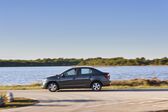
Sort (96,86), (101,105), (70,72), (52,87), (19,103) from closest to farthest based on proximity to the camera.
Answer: (101,105) → (19,103) → (96,86) → (52,87) → (70,72)

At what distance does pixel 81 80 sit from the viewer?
33.0 metres

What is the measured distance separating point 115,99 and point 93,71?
25.3ft

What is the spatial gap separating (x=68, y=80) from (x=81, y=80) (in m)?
0.85

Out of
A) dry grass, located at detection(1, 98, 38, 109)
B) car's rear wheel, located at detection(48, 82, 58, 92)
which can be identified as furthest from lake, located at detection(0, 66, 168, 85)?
dry grass, located at detection(1, 98, 38, 109)

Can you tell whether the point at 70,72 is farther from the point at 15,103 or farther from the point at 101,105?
the point at 101,105

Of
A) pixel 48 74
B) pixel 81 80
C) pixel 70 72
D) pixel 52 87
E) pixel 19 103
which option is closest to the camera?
pixel 19 103

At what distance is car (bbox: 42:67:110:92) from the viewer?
33.0 meters

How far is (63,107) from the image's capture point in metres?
22.2

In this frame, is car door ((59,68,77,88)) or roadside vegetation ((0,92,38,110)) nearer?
roadside vegetation ((0,92,38,110))

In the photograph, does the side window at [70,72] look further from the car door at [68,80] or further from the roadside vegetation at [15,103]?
the roadside vegetation at [15,103]

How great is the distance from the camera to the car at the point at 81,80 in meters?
33.0

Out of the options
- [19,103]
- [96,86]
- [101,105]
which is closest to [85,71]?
[96,86]

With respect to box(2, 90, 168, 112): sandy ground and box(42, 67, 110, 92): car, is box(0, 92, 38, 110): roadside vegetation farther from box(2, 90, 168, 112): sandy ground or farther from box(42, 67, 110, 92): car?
box(42, 67, 110, 92): car

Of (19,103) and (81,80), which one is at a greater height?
(81,80)
